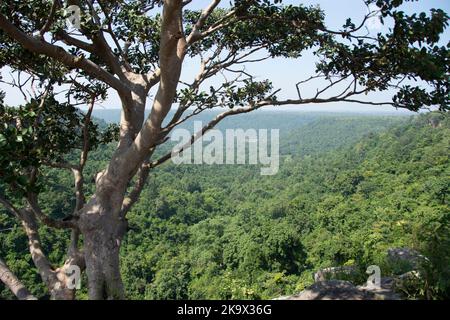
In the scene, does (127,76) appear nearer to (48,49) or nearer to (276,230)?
(48,49)

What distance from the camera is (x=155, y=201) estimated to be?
41.4 meters

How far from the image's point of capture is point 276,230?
25.1 meters

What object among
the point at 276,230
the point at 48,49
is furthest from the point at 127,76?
the point at 276,230

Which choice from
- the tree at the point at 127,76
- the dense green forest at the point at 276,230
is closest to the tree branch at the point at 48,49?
the tree at the point at 127,76

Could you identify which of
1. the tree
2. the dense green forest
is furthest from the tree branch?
the dense green forest

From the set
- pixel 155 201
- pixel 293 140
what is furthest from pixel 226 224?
pixel 293 140

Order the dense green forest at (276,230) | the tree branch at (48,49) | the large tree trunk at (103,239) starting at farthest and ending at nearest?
the dense green forest at (276,230) < the large tree trunk at (103,239) < the tree branch at (48,49)

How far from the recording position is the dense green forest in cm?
802

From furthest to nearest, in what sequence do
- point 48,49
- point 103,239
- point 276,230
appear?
point 276,230 → point 103,239 → point 48,49

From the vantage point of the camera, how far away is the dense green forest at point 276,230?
26.3ft

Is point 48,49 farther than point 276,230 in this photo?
No

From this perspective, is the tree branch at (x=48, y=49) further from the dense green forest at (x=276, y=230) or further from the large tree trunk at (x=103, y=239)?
the dense green forest at (x=276, y=230)

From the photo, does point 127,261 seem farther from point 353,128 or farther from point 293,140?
point 353,128
